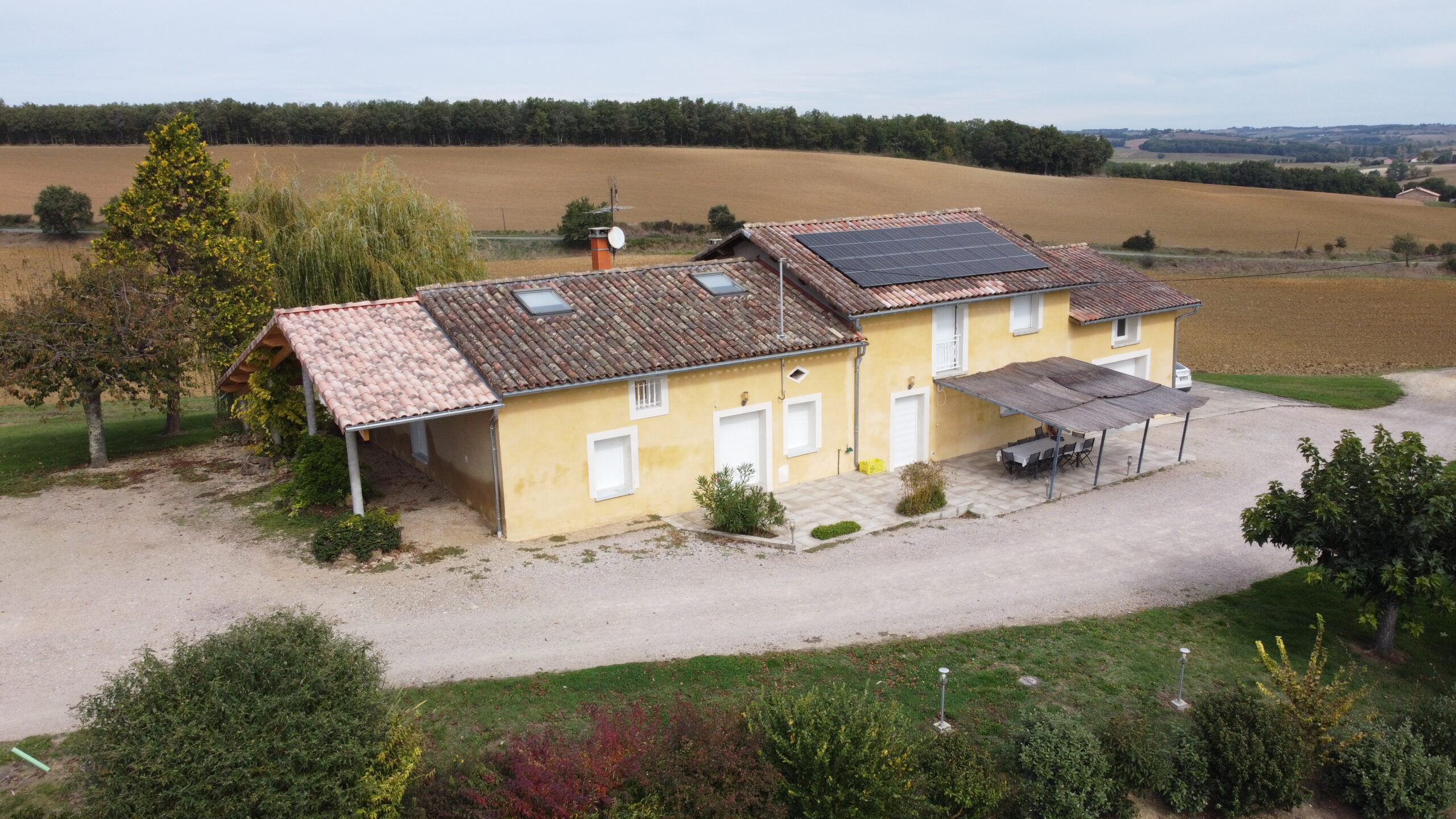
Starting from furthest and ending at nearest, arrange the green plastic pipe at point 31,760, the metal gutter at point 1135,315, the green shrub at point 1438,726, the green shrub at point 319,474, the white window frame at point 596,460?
the metal gutter at point 1135,315, the green shrub at point 319,474, the white window frame at point 596,460, the green shrub at point 1438,726, the green plastic pipe at point 31,760

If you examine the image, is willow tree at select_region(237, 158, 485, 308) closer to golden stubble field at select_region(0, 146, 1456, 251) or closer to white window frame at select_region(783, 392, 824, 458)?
white window frame at select_region(783, 392, 824, 458)

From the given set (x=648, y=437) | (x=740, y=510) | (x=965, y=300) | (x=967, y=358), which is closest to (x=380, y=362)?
(x=648, y=437)

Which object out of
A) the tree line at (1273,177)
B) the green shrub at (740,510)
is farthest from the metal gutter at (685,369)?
the tree line at (1273,177)

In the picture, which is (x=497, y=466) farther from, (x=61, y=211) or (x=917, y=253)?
Answer: (x=61, y=211)

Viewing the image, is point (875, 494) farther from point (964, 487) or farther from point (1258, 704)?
point (1258, 704)

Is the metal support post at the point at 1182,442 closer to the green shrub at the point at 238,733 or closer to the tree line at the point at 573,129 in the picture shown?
the green shrub at the point at 238,733
